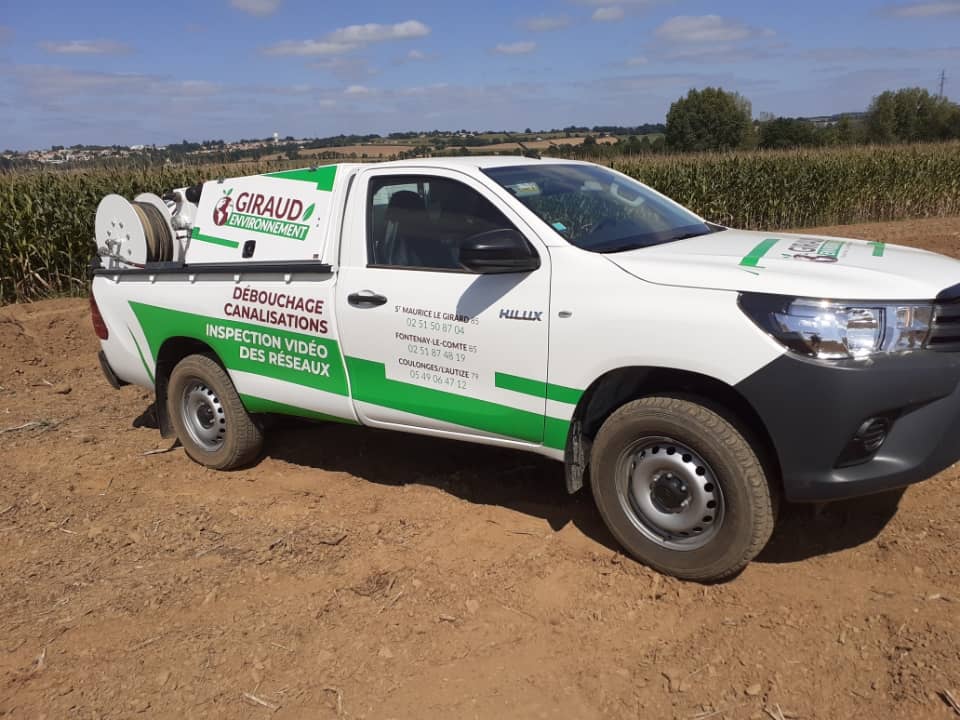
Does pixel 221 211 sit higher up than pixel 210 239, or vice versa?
pixel 221 211

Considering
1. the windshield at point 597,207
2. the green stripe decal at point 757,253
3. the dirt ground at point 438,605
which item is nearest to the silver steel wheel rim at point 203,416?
the dirt ground at point 438,605

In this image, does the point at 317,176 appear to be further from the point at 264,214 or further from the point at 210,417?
the point at 210,417

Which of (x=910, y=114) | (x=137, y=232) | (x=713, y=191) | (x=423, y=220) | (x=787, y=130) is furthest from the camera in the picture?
(x=910, y=114)

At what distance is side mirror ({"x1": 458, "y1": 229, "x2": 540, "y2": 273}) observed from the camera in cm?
371

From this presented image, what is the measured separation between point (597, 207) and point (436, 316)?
1076 mm

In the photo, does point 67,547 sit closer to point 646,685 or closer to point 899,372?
point 646,685

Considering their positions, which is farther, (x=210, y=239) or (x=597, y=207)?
(x=210, y=239)

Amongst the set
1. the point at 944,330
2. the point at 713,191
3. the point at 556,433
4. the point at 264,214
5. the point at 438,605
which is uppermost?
the point at 264,214

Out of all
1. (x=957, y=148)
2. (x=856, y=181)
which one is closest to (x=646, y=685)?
(x=856, y=181)

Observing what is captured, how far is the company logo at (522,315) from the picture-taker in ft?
12.4

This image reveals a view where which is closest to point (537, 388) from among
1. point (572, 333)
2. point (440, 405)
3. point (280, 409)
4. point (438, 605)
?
point (572, 333)

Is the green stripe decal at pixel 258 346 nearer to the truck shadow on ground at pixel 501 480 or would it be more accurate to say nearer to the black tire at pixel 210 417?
the black tire at pixel 210 417

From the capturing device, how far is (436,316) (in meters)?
4.13

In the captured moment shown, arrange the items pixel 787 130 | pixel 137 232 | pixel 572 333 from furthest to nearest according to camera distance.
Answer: pixel 787 130 → pixel 137 232 → pixel 572 333
